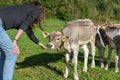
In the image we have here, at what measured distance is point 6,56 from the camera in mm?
7797

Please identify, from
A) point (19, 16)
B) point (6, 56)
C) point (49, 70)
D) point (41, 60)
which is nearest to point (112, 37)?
point (49, 70)

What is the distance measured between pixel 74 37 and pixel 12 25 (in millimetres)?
3364

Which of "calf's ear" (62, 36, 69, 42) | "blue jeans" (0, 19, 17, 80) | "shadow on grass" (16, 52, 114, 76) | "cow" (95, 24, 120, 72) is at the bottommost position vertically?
"shadow on grass" (16, 52, 114, 76)

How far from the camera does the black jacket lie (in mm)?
7762

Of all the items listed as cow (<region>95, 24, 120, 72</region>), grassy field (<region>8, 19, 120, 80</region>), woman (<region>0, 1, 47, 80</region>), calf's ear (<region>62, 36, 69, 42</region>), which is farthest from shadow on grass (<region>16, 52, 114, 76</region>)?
woman (<region>0, 1, 47, 80</region>)

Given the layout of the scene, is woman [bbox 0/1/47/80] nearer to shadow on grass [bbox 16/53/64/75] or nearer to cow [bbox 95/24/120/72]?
shadow on grass [bbox 16/53/64/75]

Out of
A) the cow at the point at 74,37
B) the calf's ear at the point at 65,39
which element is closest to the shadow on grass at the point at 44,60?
the cow at the point at 74,37

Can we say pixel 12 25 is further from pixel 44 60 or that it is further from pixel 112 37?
pixel 44 60

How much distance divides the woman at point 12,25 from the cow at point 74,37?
2075 millimetres

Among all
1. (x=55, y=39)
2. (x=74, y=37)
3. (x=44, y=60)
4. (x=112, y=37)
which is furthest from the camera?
(x=44, y=60)

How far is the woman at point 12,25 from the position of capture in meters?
7.67

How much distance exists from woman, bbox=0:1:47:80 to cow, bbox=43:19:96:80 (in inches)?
81.7

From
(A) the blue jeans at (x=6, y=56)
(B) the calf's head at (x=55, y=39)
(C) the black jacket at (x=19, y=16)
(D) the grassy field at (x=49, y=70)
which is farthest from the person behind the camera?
(D) the grassy field at (x=49, y=70)

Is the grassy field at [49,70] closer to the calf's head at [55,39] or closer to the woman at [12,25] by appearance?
the calf's head at [55,39]
